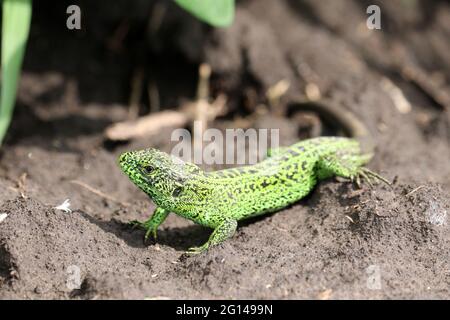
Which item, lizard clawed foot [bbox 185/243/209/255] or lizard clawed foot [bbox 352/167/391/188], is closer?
lizard clawed foot [bbox 185/243/209/255]

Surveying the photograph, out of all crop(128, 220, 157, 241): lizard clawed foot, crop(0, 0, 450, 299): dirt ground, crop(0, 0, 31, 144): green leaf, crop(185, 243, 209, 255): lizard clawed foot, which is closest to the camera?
crop(0, 0, 450, 299): dirt ground

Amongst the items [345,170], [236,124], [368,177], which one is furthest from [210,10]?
[236,124]

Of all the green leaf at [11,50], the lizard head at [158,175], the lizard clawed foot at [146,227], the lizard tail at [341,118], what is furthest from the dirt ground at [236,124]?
the green leaf at [11,50]

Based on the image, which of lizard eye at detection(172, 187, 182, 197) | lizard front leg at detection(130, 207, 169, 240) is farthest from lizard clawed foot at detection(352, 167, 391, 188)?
lizard front leg at detection(130, 207, 169, 240)

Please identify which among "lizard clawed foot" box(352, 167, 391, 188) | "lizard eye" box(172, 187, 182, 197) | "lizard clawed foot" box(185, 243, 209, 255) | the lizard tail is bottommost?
"lizard clawed foot" box(185, 243, 209, 255)

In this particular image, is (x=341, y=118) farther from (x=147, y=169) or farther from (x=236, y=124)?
(x=147, y=169)

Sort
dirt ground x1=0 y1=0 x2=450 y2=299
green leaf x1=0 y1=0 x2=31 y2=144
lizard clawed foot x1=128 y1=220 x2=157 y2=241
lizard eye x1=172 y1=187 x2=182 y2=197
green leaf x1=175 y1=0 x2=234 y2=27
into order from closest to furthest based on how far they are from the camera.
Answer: dirt ground x1=0 y1=0 x2=450 y2=299
lizard eye x1=172 y1=187 x2=182 y2=197
lizard clawed foot x1=128 y1=220 x2=157 y2=241
green leaf x1=175 y1=0 x2=234 y2=27
green leaf x1=0 y1=0 x2=31 y2=144

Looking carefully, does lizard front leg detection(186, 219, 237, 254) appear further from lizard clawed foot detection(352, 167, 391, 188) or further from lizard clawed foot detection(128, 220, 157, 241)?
lizard clawed foot detection(352, 167, 391, 188)
